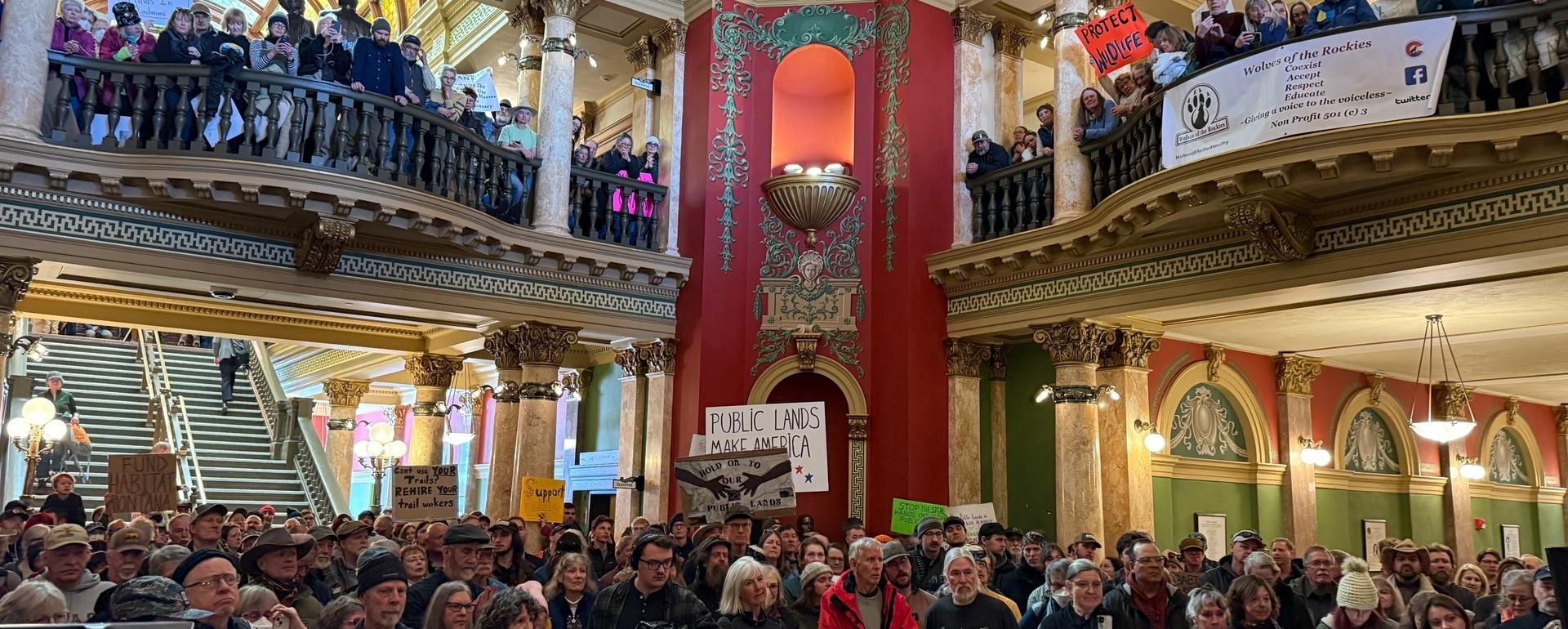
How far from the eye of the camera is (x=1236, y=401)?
53.0ft

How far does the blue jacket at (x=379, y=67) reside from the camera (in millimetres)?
12617

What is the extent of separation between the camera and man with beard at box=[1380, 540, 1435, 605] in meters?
8.61

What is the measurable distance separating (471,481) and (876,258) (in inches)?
348

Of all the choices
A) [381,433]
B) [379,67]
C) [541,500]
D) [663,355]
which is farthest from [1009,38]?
[381,433]

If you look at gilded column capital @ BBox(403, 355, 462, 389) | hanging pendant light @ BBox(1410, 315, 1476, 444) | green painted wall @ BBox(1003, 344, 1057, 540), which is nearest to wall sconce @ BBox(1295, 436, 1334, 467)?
hanging pendant light @ BBox(1410, 315, 1476, 444)

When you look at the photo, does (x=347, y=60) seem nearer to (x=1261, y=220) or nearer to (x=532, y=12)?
(x=532, y=12)

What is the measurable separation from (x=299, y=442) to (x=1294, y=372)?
14.7 meters

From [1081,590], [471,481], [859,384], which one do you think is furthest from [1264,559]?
[471,481]

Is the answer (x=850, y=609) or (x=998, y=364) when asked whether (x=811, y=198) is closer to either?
(x=998, y=364)

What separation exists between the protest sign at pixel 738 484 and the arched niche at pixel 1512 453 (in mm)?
14325

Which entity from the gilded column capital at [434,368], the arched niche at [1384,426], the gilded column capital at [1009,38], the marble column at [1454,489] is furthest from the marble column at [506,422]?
the marble column at [1454,489]

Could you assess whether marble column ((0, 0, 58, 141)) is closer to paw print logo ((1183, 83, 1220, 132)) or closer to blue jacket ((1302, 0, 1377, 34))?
paw print logo ((1183, 83, 1220, 132))

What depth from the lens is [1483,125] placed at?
9.19m

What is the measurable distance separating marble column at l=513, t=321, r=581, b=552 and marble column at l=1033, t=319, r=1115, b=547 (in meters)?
5.92
